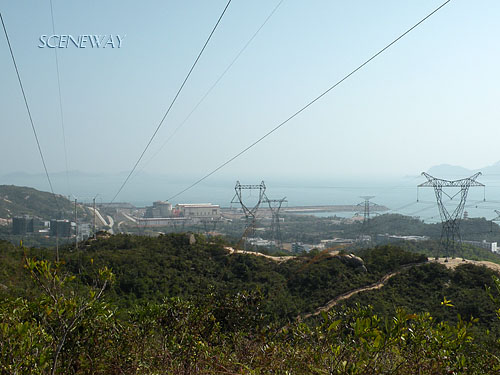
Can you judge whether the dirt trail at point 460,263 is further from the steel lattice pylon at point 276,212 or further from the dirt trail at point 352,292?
the steel lattice pylon at point 276,212

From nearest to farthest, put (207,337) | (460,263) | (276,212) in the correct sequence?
(207,337) < (460,263) < (276,212)

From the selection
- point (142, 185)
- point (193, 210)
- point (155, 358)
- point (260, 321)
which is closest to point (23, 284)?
point (260, 321)

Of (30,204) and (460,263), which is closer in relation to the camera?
(460,263)

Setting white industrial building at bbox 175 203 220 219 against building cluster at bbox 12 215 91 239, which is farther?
white industrial building at bbox 175 203 220 219

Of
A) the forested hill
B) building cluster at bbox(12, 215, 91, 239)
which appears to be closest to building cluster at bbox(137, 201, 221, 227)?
the forested hill

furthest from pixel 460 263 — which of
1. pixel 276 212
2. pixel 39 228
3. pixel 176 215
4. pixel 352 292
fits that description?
pixel 176 215

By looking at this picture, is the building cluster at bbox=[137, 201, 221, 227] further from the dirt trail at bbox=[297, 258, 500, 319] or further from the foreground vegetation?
the foreground vegetation

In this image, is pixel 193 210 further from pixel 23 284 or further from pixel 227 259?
pixel 23 284

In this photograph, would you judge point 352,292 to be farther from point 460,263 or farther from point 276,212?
point 276,212

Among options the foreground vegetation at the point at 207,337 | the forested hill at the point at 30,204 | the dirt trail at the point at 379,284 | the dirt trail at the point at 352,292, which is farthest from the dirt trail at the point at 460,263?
the forested hill at the point at 30,204
